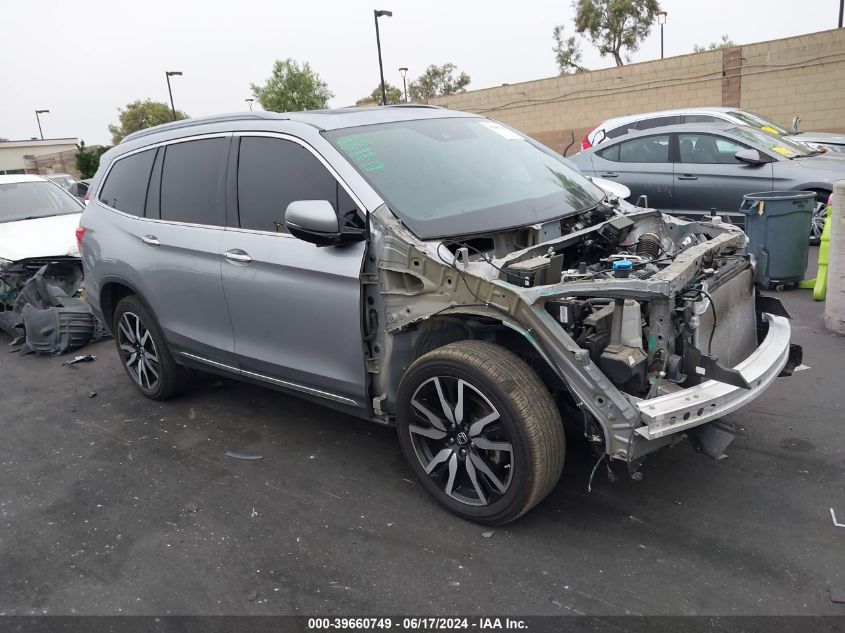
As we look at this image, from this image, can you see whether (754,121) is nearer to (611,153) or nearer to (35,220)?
(611,153)

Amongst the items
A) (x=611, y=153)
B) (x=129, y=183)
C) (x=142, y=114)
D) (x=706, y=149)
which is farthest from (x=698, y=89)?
(x=142, y=114)

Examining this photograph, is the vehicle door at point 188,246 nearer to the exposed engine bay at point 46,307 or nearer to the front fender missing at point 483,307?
the front fender missing at point 483,307

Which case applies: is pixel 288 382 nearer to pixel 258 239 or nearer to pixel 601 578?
pixel 258 239

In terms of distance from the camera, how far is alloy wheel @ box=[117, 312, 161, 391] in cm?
520

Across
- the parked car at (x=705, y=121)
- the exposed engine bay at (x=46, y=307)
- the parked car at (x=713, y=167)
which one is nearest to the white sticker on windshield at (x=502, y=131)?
the parked car at (x=713, y=167)

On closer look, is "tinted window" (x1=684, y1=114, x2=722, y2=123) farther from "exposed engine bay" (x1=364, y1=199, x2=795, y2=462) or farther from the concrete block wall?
the concrete block wall

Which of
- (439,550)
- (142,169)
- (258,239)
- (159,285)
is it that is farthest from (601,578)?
(142,169)

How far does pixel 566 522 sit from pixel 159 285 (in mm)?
3083

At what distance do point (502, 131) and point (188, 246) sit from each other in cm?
219

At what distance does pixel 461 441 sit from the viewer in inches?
131

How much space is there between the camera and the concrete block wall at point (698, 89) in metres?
20.3

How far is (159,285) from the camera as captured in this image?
474cm

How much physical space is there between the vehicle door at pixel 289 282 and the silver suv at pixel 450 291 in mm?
12

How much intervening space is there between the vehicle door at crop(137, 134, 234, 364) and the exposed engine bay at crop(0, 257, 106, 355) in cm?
279
